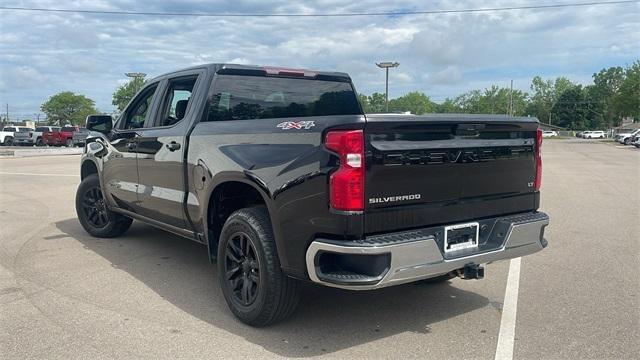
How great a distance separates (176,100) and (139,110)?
0.88m

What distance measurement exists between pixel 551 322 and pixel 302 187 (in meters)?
2.25

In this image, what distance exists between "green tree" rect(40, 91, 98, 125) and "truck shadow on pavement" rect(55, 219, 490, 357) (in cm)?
11969

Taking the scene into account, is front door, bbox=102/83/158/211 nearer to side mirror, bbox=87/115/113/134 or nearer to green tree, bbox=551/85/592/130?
side mirror, bbox=87/115/113/134

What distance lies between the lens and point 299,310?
441 centimetres

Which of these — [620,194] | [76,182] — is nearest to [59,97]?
[76,182]

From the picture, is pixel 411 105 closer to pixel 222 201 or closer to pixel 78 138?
pixel 78 138

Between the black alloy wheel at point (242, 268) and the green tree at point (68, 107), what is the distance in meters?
121

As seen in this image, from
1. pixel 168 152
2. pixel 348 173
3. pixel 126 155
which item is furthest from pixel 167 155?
pixel 348 173

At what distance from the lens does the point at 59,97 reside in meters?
117

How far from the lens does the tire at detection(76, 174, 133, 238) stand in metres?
6.85

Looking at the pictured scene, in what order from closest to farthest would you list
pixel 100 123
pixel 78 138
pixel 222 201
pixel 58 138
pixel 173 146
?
pixel 222 201 < pixel 173 146 < pixel 100 123 < pixel 78 138 < pixel 58 138

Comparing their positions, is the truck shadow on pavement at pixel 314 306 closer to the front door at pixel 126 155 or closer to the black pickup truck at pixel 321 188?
the black pickup truck at pixel 321 188

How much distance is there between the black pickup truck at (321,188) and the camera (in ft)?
11.0

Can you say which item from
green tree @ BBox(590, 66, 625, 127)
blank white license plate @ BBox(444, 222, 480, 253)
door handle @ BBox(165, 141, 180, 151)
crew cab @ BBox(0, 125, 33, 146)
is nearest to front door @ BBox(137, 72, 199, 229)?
door handle @ BBox(165, 141, 180, 151)
